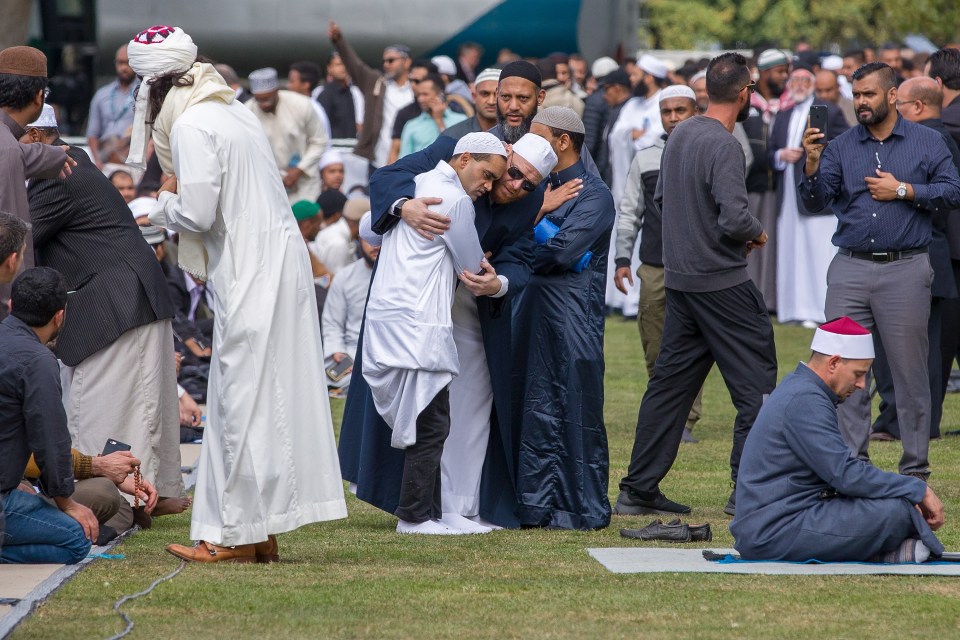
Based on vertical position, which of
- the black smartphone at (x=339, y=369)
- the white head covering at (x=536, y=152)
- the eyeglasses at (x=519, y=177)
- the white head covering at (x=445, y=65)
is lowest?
the black smartphone at (x=339, y=369)

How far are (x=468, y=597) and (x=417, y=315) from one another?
1583mm

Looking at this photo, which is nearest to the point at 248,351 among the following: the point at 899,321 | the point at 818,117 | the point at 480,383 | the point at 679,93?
the point at 480,383

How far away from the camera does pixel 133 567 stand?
616 centimetres

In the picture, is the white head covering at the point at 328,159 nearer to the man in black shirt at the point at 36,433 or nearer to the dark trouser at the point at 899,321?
the dark trouser at the point at 899,321

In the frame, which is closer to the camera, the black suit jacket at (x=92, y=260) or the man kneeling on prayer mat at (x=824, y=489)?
the man kneeling on prayer mat at (x=824, y=489)

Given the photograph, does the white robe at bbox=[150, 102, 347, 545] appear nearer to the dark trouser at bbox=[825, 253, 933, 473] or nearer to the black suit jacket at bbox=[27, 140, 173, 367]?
the black suit jacket at bbox=[27, 140, 173, 367]

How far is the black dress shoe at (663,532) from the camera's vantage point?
6879 millimetres

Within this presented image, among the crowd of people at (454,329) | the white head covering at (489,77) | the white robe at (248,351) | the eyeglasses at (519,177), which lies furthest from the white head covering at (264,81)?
the white robe at (248,351)

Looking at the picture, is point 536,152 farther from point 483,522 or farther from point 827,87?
point 827,87

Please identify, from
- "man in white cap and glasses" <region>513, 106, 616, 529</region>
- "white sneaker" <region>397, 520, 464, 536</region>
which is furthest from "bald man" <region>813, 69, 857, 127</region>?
"white sneaker" <region>397, 520, 464, 536</region>

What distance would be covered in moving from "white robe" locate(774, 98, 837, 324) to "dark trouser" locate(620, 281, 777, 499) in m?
7.58

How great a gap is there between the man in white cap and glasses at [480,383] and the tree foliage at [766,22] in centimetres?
3251

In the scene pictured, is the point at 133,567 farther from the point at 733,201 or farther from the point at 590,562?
the point at 733,201

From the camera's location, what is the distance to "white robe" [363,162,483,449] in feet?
22.3
